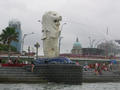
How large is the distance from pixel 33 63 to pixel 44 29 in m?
7.14

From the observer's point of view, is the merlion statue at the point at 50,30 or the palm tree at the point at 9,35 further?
the palm tree at the point at 9,35

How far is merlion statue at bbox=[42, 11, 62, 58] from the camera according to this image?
39.3m

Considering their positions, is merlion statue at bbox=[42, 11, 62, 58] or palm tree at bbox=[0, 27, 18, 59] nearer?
merlion statue at bbox=[42, 11, 62, 58]

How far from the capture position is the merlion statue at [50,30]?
39281mm

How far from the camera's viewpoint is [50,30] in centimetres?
3950

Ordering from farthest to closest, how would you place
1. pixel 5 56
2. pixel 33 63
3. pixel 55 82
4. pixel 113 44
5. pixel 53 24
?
pixel 113 44 < pixel 5 56 < pixel 53 24 < pixel 33 63 < pixel 55 82

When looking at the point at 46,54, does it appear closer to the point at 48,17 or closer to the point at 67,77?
the point at 48,17

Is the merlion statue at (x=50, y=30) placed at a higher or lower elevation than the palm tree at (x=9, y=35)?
lower

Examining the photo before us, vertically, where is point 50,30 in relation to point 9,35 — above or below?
below

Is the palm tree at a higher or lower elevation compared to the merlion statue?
higher

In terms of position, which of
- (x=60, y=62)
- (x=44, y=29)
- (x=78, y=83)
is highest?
(x=44, y=29)

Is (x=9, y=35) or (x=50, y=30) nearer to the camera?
(x=50, y=30)

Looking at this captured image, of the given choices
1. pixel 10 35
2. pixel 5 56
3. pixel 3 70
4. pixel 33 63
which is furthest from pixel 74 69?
pixel 5 56

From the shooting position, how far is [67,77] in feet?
103
